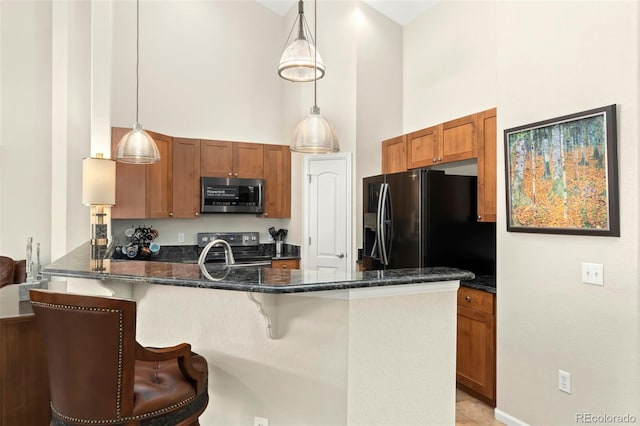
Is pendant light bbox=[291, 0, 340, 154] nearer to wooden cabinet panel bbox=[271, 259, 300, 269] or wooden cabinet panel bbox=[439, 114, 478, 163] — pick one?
wooden cabinet panel bbox=[439, 114, 478, 163]

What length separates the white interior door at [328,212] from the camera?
4.66m

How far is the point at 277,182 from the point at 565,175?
11.6 ft

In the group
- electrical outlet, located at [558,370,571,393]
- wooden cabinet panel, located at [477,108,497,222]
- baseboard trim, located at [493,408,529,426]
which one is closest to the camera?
electrical outlet, located at [558,370,571,393]

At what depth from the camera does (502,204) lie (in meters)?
2.86

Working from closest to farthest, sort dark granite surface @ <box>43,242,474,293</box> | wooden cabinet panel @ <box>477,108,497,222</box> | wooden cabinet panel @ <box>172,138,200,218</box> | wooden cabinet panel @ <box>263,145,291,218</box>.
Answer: dark granite surface @ <box>43,242,474,293</box>, wooden cabinet panel @ <box>477,108,497,222</box>, wooden cabinet panel @ <box>172,138,200,218</box>, wooden cabinet panel @ <box>263,145,291,218</box>

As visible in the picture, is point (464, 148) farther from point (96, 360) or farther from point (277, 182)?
point (96, 360)

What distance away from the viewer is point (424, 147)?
158 inches

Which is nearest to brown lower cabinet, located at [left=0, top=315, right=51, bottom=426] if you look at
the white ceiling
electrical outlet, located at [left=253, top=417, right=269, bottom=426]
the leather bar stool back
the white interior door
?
the leather bar stool back

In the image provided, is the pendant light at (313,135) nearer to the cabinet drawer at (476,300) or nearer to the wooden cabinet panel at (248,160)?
the cabinet drawer at (476,300)

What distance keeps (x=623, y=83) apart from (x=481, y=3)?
2.07m

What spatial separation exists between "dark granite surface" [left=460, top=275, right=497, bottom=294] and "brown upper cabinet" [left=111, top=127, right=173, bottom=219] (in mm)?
3262

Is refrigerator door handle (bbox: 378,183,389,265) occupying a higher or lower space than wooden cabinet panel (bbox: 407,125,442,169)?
lower

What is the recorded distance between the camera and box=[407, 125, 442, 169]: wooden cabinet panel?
3828mm

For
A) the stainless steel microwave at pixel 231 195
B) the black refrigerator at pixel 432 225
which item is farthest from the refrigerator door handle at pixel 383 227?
the stainless steel microwave at pixel 231 195
